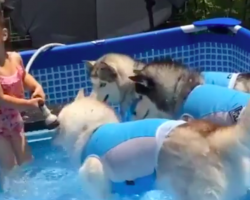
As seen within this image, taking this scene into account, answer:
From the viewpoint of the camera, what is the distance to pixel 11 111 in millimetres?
4199

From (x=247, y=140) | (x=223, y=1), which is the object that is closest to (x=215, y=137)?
(x=247, y=140)

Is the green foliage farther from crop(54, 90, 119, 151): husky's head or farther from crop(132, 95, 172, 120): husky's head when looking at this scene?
crop(54, 90, 119, 151): husky's head

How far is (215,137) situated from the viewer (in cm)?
319

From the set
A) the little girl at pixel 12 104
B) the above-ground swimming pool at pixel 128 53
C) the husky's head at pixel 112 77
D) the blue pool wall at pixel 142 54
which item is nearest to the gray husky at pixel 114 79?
the husky's head at pixel 112 77

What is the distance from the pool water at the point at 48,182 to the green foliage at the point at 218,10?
2995 millimetres

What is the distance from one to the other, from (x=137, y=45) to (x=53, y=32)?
210 centimetres

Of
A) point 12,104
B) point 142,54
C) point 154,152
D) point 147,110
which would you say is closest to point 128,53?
point 142,54

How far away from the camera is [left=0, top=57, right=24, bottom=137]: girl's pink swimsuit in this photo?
4137 millimetres

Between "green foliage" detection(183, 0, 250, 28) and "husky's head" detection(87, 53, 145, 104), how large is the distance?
2759mm

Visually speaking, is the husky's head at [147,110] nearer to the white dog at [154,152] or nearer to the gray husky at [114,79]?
the gray husky at [114,79]

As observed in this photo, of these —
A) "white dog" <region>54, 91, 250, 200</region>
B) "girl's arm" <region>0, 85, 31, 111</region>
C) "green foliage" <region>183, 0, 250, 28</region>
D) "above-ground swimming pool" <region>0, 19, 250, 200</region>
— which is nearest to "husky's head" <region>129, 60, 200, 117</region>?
"white dog" <region>54, 91, 250, 200</region>

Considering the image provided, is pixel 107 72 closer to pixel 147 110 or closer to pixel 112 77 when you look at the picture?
pixel 112 77

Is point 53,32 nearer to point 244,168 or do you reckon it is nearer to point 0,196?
point 0,196

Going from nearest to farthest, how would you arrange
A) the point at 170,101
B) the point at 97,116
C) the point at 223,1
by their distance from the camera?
1. the point at 97,116
2. the point at 170,101
3. the point at 223,1
